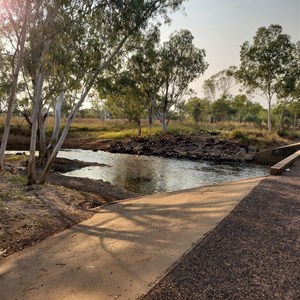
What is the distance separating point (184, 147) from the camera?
3036cm

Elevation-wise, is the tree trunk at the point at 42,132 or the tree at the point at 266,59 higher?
the tree at the point at 266,59

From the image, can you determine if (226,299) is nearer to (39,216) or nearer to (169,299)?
(169,299)

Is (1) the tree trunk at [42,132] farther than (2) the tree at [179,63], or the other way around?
(2) the tree at [179,63]

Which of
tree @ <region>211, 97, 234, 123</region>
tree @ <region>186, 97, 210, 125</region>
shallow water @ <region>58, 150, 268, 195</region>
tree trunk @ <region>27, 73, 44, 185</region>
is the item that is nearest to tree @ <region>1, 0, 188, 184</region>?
tree trunk @ <region>27, 73, 44, 185</region>

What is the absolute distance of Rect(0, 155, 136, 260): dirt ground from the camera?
20.3ft

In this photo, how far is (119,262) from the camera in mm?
4695

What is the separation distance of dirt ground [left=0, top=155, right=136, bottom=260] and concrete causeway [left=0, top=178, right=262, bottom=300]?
0.40 meters

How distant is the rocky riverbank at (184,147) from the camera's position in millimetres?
26750

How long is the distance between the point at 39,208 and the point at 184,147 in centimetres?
2331

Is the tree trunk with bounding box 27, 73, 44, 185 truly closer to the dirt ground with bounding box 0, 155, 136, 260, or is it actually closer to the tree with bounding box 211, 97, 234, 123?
the dirt ground with bounding box 0, 155, 136, 260

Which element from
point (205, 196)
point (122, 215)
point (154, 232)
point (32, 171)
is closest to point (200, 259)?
point (154, 232)

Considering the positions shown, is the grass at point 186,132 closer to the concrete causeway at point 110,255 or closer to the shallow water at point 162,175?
the shallow water at point 162,175

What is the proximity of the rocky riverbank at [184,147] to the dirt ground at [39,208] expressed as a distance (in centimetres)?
1611

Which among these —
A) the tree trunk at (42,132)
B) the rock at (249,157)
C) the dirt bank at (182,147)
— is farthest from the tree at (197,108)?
the tree trunk at (42,132)
